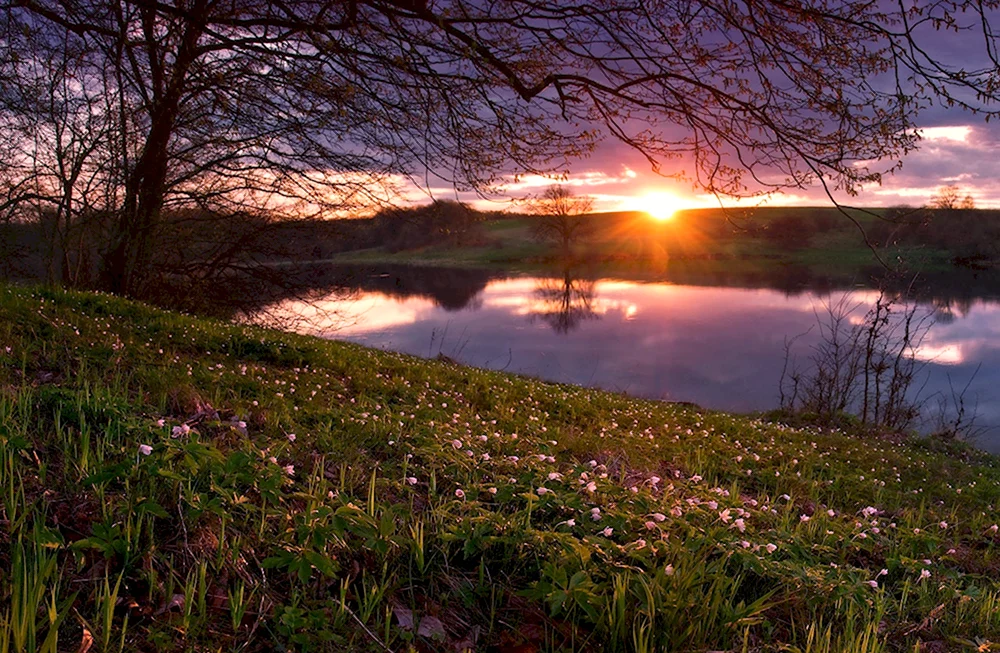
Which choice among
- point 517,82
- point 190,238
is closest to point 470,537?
point 517,82

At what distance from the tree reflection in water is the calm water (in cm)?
13

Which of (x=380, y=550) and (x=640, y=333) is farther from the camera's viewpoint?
(x=640, y=333)

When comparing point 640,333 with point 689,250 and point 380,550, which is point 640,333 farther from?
point 689,250

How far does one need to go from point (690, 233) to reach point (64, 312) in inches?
3895

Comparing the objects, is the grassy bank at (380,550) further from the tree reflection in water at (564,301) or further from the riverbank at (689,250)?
the riverbank at (689,250)

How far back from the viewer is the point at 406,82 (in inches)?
271

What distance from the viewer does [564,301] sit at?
1970 inches

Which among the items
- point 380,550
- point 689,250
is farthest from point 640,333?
point 689,250

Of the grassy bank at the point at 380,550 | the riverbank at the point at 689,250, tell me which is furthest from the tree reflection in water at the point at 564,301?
the grassy bank at the point at 380,550

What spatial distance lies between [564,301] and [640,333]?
15.6 meters

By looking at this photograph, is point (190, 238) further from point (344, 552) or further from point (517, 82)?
point (344, 552)

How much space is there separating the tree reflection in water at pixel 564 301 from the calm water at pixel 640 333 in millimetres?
133

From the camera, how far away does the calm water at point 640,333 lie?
74.4 ft

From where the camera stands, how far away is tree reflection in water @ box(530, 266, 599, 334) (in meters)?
40.3
